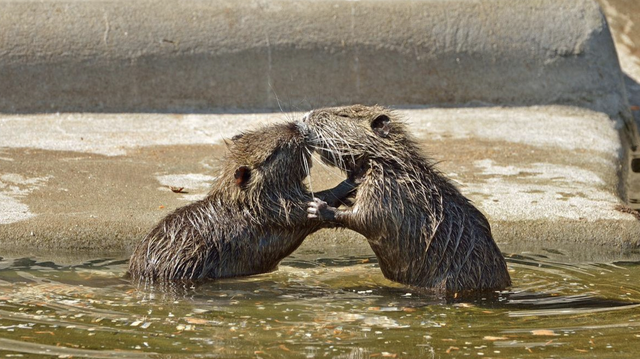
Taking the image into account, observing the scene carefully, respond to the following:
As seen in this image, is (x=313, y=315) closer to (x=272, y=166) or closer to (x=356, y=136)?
(x=272, y=166)

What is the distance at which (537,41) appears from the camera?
10961 millimetres

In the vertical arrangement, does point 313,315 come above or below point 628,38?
below

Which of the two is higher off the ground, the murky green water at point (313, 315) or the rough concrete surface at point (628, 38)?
the rough concrete surface at point (628, 38)

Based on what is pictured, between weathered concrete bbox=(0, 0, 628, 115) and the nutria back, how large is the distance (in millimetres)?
4365

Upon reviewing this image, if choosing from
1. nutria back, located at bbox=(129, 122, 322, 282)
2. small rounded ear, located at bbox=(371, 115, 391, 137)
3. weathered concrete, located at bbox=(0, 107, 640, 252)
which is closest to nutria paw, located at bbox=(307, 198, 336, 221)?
nutria back, located at bbox=(129, 122, 322, 282)

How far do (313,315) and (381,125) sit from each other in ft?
4.39

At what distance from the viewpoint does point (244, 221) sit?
626cm

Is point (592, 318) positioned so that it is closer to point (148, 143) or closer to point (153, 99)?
point (148, 143)

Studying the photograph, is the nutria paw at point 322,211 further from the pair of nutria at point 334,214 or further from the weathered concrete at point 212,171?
the weathered concrete at point 212,171

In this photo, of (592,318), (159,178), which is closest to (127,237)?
(159,178)

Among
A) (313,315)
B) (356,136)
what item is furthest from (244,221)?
(313,315)

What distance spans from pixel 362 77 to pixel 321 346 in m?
6.14

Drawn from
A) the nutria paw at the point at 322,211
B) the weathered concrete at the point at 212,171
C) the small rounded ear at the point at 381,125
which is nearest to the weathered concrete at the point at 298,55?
the weathered concrete at the point at 212,171

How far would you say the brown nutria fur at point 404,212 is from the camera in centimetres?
602
